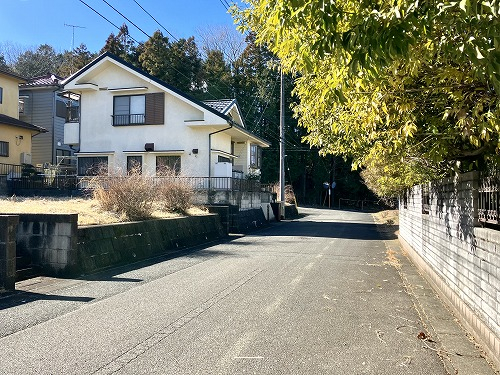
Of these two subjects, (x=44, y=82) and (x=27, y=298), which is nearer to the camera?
(x=27, y=298)

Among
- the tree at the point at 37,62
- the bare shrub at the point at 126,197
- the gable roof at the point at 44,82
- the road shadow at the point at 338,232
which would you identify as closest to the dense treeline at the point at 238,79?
the tree at the point at 37,62

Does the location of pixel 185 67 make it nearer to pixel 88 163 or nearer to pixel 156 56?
pixel 156 56

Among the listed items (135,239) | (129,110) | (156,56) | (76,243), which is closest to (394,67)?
(76,243)

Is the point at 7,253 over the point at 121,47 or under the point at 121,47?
under

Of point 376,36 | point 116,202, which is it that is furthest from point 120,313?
point 116,202

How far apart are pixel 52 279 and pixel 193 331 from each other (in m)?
4.55

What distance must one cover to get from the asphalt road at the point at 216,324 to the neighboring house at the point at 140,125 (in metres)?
15.3

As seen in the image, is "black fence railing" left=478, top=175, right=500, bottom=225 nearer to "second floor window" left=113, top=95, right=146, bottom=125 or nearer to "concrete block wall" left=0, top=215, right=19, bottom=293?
"concrete block wall" left=0, top=215, right=19, bottom=293

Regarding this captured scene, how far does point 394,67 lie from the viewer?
14.0 ft

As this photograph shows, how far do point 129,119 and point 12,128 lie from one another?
7.28 metres

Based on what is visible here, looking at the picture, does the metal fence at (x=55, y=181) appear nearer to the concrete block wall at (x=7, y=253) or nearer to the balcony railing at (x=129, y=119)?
the balcony railing at (x=129, y=119)

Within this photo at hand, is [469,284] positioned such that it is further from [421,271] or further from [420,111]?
[421,271]

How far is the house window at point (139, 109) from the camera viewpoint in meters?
25.0

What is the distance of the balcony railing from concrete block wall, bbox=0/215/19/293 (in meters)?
18.6
